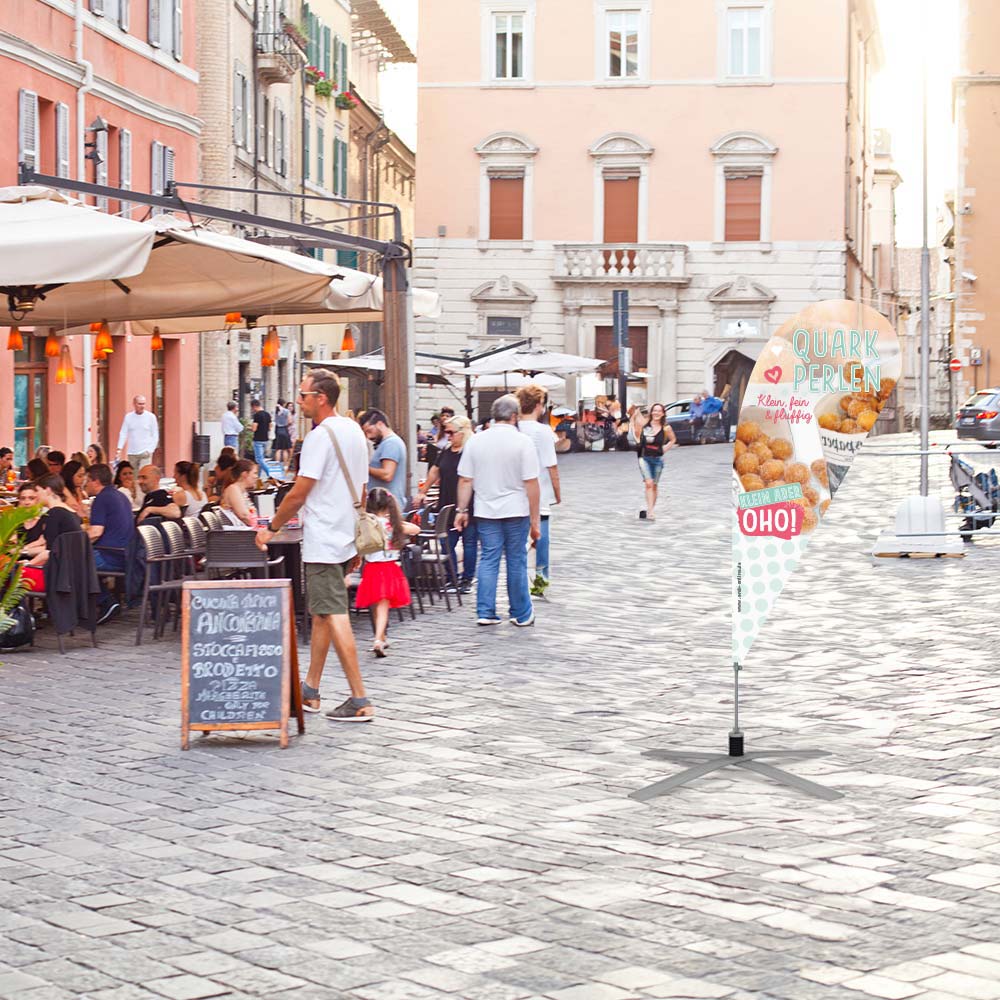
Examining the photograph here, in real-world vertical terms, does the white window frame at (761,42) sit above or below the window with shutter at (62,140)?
above

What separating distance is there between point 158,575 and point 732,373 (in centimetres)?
3941

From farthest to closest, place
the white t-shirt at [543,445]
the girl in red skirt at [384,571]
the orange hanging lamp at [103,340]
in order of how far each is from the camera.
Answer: the orange hanging lamp at [103,340] < the white t-shirt at [543,445] < the girl in red skirt at [384,571]

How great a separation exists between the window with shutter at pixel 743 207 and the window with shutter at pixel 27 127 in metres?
29.1

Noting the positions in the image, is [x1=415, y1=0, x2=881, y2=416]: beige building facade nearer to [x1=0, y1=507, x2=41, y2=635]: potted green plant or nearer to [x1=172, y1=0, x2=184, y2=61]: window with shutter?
[x1=172, y1=0, x2=184, y2=61]: window with shutter

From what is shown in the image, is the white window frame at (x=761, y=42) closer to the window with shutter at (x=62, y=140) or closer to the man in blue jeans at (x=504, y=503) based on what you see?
the window with shutter at (x=62, y=140)

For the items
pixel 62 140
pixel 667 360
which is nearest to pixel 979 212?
pixel 667 360

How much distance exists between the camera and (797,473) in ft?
26.6

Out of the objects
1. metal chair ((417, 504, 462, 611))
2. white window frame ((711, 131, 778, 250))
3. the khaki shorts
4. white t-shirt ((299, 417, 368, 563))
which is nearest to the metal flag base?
the khaki shorts

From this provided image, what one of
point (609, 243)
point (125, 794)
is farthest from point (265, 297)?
point (609, 243)

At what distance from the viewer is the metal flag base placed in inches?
310

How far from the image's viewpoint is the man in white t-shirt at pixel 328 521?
9.77 m

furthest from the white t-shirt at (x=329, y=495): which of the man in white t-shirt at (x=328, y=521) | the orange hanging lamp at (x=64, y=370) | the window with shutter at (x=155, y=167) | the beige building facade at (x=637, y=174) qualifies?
the beige building facade at (x=637, y=174)

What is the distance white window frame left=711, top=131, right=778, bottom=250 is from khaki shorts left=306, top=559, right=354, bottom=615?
42753mm

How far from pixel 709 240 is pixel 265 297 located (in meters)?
37.7
